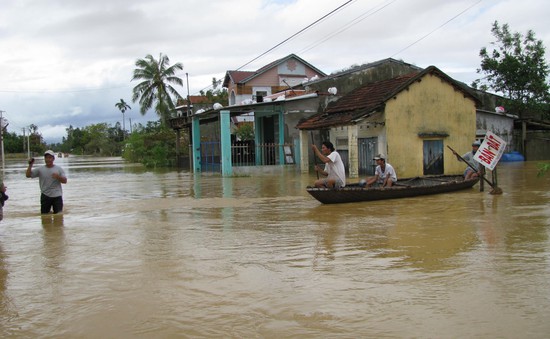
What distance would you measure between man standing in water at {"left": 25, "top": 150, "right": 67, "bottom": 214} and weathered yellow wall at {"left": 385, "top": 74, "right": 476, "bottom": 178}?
13.5 meters

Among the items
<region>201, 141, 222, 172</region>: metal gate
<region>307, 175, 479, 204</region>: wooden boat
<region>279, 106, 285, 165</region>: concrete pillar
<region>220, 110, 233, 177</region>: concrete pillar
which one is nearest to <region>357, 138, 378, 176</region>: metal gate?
<region>279, 106, 285, 165</region>: concrete pillar

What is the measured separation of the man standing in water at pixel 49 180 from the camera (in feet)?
38.0

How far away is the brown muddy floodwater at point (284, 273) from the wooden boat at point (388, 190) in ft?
1.25

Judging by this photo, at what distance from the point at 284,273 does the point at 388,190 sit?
7.36m

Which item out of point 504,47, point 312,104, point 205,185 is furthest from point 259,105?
point 504,47

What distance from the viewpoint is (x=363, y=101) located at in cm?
2338

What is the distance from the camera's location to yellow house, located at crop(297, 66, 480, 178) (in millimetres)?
21875

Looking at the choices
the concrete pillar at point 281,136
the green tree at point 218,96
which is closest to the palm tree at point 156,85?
the green tree at point 218,96

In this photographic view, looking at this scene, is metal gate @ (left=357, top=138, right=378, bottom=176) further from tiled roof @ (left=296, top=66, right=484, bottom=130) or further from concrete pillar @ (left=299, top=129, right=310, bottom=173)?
concrete pillar @ (left=299, top=129, right=310, bottom=173)

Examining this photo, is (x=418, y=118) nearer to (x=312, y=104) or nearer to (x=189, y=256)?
(x=312, y=104)

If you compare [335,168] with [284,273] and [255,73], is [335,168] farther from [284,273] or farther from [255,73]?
[255,73]

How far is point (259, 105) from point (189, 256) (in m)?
19.2

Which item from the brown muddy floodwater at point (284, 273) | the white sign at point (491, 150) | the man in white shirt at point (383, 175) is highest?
the white sign at point (491, 150)

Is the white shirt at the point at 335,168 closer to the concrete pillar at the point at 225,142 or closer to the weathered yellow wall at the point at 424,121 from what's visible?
the weathered yellow wall at the point at 424,121
